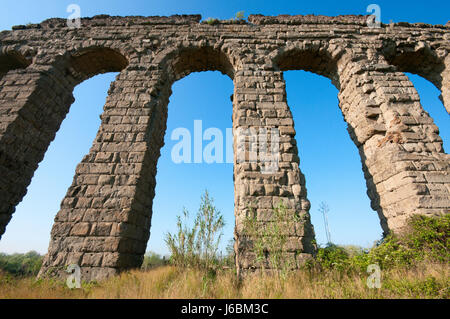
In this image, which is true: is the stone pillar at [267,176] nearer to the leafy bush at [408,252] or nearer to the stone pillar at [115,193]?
the leafy bush at [408,252]

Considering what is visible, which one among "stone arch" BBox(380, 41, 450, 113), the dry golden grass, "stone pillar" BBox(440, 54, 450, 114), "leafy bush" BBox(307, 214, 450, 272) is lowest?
the dry golden grass

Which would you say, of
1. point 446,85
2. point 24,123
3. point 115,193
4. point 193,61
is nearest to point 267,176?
point 115,193

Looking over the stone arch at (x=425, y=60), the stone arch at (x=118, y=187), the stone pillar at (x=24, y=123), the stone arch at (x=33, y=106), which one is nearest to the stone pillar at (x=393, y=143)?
the stone arch at (x=425, y=60)

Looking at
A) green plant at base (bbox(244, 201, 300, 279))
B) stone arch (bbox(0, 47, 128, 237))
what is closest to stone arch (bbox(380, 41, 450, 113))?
green plant at base (bbox(244, 201, 300, 279))

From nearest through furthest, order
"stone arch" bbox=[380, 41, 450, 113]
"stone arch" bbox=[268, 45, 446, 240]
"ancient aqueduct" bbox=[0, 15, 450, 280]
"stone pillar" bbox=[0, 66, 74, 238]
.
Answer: "ancient aqueduct" bbox=[0, 15, 450, 280] → "stone arch" bbox=[268, 45, 446, 240] → "stone pillar" bbox=[0, 66, 74, 238] → "stone arch" bbox=[380, 41, 450, 113]

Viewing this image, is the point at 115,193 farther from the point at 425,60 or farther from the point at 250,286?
the point at 425,60

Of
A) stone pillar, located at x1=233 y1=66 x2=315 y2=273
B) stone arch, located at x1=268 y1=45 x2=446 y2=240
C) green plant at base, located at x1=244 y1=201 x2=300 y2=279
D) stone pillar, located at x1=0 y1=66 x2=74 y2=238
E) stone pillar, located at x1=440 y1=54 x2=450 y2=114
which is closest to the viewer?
green plant at base, located at x1=244 y1=201 x2=300 y2=279

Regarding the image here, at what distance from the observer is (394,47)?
686 cm

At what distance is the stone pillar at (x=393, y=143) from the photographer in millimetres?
4188

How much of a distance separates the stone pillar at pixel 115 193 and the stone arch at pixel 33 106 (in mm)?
2124

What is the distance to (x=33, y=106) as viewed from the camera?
568 cm

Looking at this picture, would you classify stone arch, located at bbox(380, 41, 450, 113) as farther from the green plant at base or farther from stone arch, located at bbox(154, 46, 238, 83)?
the green plant at base

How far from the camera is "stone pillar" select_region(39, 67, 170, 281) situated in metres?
3.80
